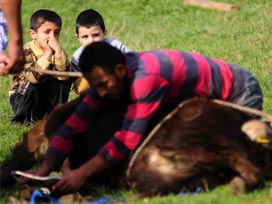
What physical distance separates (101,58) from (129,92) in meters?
0.35

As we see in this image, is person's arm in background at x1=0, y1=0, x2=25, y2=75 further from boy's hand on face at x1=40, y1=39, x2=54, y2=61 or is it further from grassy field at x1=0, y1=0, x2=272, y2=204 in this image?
boy's hand on face at x1=40, y1=39, x2=54, y2=61

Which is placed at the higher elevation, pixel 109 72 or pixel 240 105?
pixel 109 72

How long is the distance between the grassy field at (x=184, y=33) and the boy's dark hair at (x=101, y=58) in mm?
921

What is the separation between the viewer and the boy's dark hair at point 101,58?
4.44 metres

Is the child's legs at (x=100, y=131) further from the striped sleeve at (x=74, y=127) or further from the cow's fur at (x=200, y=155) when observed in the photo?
the cow's fur at (x=200, y=155)

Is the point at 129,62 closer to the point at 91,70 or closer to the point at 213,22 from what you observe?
the point at 91,70

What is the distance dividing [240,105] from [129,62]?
93 centimetres

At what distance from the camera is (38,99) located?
7805mm

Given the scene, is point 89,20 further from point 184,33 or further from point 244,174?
point 184,33

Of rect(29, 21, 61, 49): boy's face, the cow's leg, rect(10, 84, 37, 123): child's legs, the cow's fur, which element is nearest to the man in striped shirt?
the cow's fur

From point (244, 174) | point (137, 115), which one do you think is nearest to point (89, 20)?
point (137, 115)

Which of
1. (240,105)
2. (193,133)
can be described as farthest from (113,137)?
(240,105)

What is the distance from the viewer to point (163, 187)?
4422 mm

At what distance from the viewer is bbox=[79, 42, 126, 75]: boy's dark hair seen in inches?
175
